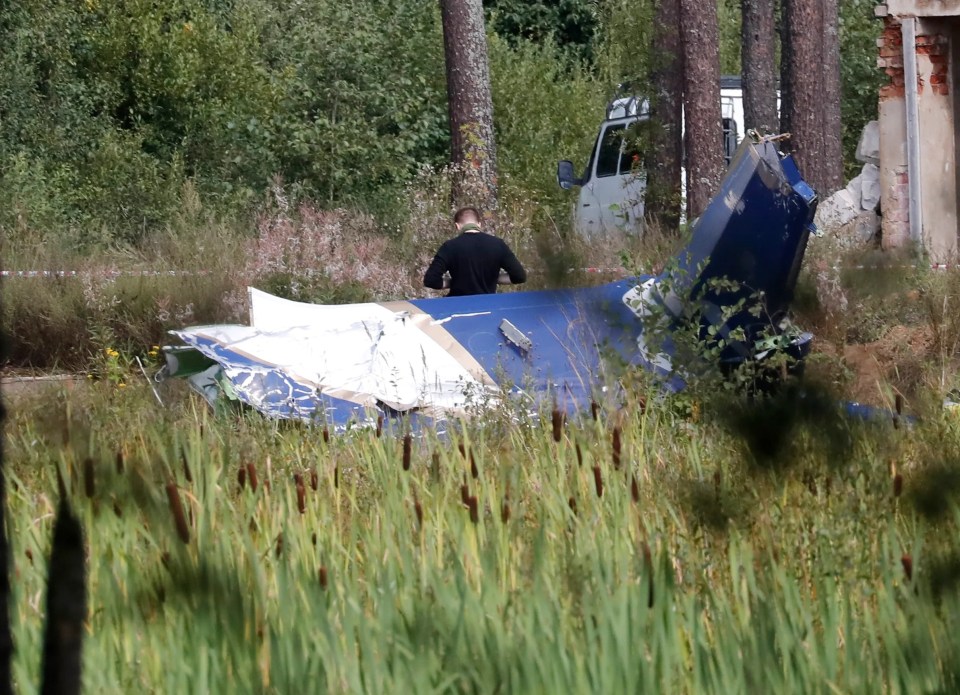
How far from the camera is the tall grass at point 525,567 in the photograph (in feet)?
8.36

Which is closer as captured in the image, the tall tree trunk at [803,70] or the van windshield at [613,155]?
the tall tree trunk at [803,70]

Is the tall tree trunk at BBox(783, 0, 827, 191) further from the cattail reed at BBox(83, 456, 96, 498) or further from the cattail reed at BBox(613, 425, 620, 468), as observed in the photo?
the cattail reed at BBox(83, 456, 96, 498)

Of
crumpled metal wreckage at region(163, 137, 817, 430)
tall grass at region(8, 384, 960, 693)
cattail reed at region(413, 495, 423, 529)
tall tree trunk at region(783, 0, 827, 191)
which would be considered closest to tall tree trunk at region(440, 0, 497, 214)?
tall tree trunk at region(783, 0, 827, 191)

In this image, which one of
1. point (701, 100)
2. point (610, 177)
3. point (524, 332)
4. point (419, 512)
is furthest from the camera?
point (610, 177)

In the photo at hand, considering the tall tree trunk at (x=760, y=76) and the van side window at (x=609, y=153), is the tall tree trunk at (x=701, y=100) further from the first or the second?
the van side window at (x=609, y=153)

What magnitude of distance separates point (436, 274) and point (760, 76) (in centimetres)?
992

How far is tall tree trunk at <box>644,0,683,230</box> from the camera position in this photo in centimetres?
1505

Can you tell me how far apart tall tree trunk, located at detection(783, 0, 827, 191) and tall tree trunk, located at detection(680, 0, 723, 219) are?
5.28 feet

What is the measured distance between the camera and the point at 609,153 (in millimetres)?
17359

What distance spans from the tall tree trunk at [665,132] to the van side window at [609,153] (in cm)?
97

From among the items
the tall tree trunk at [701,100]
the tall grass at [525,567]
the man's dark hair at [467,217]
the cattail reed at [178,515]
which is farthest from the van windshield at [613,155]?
the cattail reed at [178,515]

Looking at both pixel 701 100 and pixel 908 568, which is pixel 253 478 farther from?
pixel 701 100

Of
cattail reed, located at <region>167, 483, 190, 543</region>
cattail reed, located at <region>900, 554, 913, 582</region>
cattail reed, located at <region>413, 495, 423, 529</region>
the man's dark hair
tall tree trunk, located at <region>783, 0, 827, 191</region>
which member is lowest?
cattail reed, located at <region>900, 554, 913, 582</region>

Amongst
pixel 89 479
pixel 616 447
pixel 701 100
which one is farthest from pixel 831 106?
pixel 89 479
